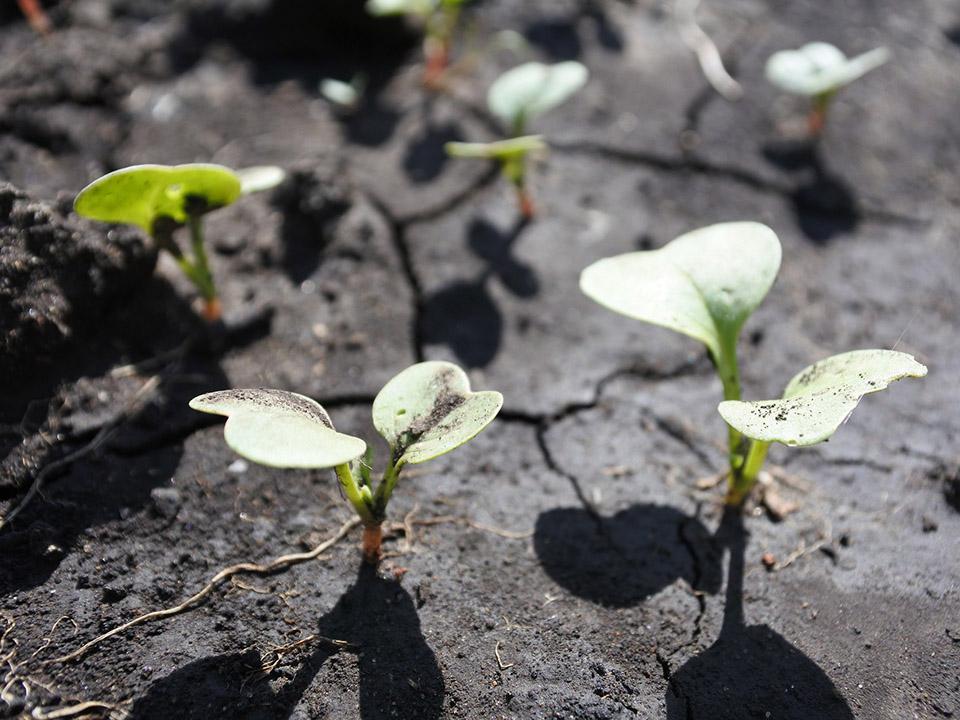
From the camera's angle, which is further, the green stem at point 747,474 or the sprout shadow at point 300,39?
the sprout shadow at point 300,39

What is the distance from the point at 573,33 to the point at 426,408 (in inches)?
69.0

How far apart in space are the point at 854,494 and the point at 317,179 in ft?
4.42

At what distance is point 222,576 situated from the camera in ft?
4.01

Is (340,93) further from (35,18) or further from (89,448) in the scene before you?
(89,448)

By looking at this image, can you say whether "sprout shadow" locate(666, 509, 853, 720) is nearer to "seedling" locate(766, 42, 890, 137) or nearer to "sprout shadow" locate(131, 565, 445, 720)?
"sprout shadow" locate(131, 565, 445, 720)

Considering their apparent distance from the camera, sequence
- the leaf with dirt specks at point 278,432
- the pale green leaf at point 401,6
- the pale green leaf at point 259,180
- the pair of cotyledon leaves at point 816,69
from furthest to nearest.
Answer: the pale green leaf at point 401,6, the pair of cotyledon leaves at point 816,69, the pale green leaf at point 259,180, the leaf with dirt specks at point 278,432

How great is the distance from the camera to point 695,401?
5.28ft

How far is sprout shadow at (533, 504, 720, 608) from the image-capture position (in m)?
1.28

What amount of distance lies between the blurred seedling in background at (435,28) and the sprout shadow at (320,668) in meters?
1.67

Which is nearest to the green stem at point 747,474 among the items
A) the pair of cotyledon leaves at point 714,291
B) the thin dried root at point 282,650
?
the pair of cotyledon leaves at point 714,291

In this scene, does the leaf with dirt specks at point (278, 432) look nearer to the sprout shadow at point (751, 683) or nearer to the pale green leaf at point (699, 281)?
the pale green leaf at point (699, 281)

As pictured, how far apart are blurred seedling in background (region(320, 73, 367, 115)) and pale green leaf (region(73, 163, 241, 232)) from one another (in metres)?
0.80

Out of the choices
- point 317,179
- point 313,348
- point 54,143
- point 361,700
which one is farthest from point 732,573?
point 54,143

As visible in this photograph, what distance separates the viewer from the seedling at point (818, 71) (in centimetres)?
197
